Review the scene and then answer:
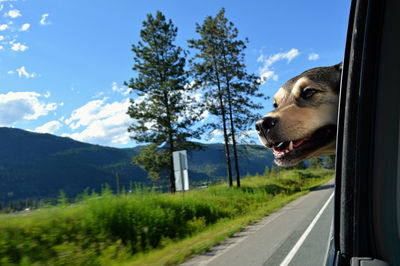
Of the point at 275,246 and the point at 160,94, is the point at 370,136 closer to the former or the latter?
the point at 275,246

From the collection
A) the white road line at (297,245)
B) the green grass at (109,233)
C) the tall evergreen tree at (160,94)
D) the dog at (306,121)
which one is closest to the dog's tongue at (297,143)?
the dog at (306,121)

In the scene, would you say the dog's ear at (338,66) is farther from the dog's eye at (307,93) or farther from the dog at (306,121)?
the dog's eye at (307,93)

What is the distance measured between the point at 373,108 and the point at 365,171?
0.83ft

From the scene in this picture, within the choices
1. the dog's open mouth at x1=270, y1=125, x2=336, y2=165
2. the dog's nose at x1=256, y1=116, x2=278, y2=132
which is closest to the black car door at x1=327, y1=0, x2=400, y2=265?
the dog's open mouth at x1=270, y1=125, x2=336, y2=165

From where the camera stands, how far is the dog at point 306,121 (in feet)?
4.75

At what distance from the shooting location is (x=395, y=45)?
41.0 inches

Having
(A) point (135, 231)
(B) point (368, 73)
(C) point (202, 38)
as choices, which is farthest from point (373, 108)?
(C) point (202, 38)

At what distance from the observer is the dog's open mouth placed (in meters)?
1.44

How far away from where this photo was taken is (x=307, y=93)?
155 centimetres

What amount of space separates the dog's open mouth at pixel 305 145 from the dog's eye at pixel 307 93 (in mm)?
190

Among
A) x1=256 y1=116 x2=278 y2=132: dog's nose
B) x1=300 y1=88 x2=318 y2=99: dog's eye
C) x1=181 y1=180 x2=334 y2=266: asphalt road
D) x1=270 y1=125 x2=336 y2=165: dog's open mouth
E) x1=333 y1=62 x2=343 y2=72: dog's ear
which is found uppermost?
x1=333 y1=62 x2=343 y2=72: dog's ear

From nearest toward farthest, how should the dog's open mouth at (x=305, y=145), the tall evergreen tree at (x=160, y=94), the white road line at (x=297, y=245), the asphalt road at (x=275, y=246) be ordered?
the dog's open mouth at (x=305, y=145) → the white road line at (x=297, y=245) → the asphalt road at (x=275, y=246) → the tall evergreen tree at (x=160, y=94)

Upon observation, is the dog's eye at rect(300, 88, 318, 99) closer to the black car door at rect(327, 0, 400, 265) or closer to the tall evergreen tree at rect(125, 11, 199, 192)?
the black car door at rect(327, 0, 400, 265)

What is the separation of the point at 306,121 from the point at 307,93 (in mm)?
169
